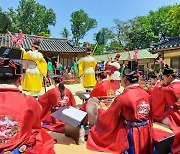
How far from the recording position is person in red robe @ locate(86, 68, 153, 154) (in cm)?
353

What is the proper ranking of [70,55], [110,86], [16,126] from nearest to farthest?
[16,126]
[110,86]
[70,55]

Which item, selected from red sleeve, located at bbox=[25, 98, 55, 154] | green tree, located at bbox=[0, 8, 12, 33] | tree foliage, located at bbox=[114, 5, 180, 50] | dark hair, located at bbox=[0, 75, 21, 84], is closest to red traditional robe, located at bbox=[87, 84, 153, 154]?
red sleeve, located at bbox=[25, 98, 55, 154]

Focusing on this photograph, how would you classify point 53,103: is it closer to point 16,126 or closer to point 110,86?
point 110,86

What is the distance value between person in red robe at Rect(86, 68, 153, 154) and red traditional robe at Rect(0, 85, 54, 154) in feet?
4.69

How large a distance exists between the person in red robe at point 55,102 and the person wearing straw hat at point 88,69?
3.80 meters

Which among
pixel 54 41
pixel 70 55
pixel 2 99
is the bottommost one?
pixel 2 99

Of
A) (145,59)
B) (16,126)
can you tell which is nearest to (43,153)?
(16,126)

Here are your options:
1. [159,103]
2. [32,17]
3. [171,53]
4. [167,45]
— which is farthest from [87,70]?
[32,17]

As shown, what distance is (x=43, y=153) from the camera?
2.62 metres

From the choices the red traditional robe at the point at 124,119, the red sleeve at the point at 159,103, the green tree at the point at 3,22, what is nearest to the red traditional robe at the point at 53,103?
the red traditional robe at the point at 124,119

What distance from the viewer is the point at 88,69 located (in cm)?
899

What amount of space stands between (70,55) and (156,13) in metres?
24.3

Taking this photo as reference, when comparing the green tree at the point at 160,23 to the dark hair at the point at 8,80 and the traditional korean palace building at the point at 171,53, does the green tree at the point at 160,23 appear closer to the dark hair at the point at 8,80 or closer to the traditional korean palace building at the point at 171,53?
the traditional korean palace building at the point at 171,53

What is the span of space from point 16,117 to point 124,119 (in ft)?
5.98
